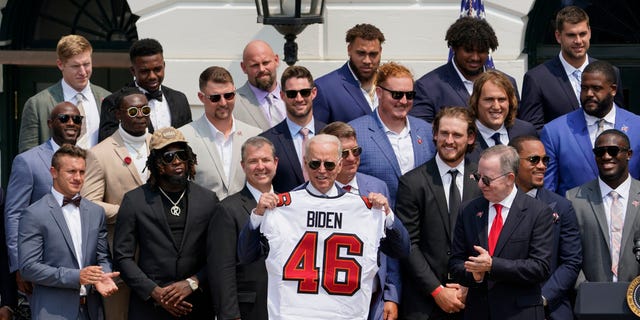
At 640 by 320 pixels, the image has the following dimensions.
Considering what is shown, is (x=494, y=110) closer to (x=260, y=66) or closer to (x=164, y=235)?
(x=260, y=66)

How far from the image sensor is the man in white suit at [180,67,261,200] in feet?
28.2

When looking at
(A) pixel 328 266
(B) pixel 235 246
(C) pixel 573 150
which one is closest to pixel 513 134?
(C) pixel 573 150

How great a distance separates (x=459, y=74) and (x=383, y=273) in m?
1.76

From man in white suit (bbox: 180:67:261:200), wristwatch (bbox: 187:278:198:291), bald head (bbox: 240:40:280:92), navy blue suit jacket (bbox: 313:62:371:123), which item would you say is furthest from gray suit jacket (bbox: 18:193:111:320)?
navy blue suit jacket (bbox: 313:62:371:123)

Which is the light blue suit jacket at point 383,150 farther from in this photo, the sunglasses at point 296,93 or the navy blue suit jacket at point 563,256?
the navy blue suit jacket at point 563,256

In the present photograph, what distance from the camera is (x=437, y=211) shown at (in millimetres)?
8164

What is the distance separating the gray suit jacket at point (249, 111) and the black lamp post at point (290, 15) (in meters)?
0.90

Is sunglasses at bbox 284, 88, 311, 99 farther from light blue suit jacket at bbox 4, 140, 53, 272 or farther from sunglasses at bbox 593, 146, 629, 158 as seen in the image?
sunglasses at bbox 593, 146, 629, 158

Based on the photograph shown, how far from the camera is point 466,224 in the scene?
7.81m

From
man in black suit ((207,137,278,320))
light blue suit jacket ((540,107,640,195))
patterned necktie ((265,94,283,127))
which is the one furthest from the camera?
patterned necktie ((265,94,283,127))

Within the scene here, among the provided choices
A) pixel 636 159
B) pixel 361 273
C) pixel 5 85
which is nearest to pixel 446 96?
pixel 636 159

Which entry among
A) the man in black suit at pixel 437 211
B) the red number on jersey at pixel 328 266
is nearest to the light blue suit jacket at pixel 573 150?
the man in black suit at pixel 437 211

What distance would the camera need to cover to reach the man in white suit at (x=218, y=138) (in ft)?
28.2

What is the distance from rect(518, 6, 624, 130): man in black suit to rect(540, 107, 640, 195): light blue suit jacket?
374 millimetres
